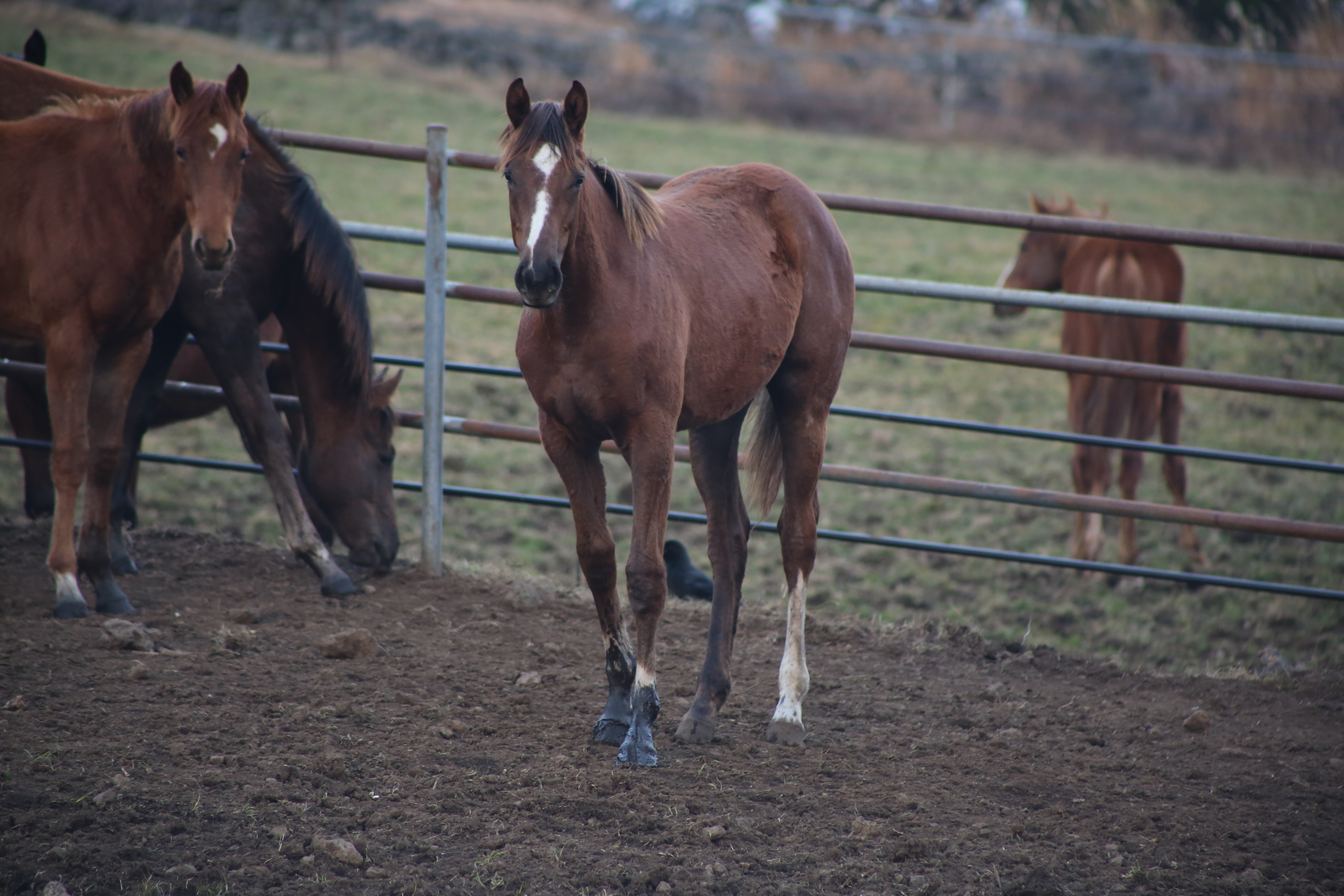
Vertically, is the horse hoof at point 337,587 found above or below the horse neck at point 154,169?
below

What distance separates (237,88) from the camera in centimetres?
348

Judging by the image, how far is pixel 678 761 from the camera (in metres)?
2.92

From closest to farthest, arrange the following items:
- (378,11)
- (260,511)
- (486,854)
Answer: (486,854)
(260,511)
(378,11)

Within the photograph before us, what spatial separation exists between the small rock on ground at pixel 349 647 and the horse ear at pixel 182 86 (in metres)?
1.82

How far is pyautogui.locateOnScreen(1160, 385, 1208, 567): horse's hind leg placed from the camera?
602 cm

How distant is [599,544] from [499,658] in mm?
949

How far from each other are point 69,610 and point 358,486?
1196 millimetres

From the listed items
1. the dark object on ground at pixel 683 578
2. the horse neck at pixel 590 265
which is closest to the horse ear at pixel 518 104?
the horse neck at pixel 590 265

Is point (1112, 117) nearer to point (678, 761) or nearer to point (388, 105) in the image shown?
point (388, 105)

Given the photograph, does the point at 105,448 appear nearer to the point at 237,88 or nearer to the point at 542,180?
the point at 237,88

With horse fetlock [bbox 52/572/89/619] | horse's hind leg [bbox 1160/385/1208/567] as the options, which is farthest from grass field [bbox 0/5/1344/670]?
horse fetlock [bbox 52/572/89/619]

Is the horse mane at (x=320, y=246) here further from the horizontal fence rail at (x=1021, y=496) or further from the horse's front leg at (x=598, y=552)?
the horse's front leg at (x=598, y=552)

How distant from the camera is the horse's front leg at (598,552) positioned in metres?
2.91

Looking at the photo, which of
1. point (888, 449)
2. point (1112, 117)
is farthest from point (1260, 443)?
point (1112, 117)
